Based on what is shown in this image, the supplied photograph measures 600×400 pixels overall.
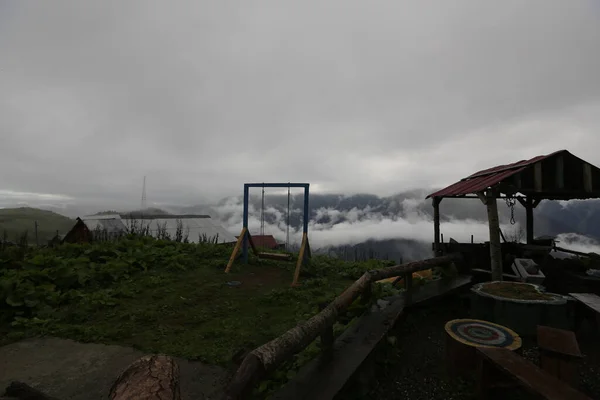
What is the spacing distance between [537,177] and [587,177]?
1.47m

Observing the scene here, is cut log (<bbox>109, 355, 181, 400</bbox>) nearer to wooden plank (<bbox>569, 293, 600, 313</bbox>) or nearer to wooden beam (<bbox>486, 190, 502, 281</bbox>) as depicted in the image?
wooden plank (<bbox>569, 293, 600, 313</bbox>)

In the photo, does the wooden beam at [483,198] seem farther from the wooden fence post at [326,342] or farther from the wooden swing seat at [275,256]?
the wooden swing seat at [275,256]

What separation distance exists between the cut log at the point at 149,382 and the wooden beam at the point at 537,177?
8.31 m

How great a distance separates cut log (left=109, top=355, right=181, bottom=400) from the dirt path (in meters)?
1.50

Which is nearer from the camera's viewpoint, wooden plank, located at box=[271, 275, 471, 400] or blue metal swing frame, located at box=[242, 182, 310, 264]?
wooden plank, located at box=[271, 275, 471, 400]

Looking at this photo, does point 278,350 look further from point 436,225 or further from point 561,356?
point 436,225

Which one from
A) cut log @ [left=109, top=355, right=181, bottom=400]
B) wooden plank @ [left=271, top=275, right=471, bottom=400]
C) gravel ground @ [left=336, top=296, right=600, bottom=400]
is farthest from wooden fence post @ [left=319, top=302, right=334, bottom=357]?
cut log @ [left=109, top=355, right=181, bottom=400]

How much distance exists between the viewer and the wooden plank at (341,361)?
10.0ft

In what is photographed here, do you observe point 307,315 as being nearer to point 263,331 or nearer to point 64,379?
point 263,331

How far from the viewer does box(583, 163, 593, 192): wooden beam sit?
7512mm

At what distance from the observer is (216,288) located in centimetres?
772

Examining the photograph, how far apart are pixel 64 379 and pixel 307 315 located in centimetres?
363

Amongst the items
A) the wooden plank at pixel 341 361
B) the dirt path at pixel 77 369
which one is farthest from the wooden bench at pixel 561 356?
the dirt path at pixel 77 369

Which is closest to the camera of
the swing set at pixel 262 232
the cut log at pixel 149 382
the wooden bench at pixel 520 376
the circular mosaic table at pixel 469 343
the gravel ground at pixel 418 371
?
the cut log at pixel 149 382
